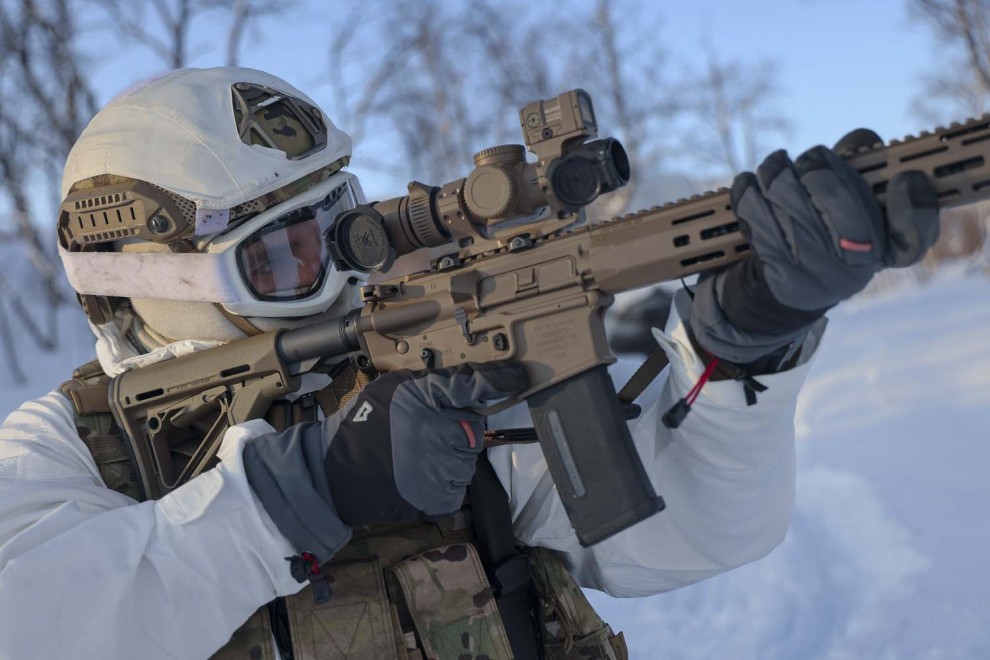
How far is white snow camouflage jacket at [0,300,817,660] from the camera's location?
206cm

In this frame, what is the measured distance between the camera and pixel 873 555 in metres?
4.82

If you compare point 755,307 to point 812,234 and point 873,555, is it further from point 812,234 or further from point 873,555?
point 873,555

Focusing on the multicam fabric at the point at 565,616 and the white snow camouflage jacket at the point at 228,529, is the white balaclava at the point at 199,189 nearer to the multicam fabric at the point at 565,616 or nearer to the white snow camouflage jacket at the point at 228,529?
the white snow camouflage jacket at the point at 228,529

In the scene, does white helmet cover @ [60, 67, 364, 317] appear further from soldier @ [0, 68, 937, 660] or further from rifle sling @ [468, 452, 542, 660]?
rifle sling @ [468, 452, 542, 660]

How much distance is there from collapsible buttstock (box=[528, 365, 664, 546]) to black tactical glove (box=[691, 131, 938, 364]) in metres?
0.41

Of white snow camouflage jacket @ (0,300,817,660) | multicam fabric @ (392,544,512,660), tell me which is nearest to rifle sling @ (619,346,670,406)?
white snow camouflage jacket @ (0,300,817,660)

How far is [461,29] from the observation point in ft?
60.6

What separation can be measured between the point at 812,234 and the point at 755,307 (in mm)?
201

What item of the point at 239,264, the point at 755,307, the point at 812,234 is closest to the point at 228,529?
the point at 239,264

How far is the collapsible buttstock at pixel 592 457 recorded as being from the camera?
7.04 feet

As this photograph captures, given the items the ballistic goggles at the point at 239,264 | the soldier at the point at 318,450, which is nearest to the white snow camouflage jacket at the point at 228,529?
the soldier at the point at 318,450

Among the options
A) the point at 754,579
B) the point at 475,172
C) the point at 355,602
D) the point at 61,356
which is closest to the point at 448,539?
the point at 355,602

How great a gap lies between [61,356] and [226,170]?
59.7 feet

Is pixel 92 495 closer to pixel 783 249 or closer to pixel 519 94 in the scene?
pixel 783 249
